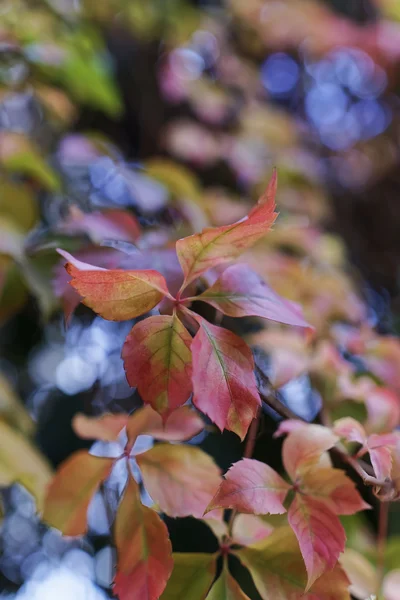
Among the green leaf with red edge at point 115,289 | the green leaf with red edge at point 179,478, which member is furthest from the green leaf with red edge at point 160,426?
the green leaf with red edge at point 115,289

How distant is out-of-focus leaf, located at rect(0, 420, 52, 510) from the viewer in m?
0.53

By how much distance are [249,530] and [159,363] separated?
18cm

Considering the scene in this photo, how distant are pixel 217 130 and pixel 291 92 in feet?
1.34

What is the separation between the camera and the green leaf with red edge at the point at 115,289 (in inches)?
12.9

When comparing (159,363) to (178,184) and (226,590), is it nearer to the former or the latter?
(226,590)

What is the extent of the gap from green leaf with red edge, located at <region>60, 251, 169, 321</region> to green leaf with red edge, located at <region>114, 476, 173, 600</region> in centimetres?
14

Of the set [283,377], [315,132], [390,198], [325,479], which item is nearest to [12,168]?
[283,377]

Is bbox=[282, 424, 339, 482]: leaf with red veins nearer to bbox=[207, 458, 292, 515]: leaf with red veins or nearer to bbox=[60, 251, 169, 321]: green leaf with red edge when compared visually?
bbox=[207, 458, 292, 515]: leaf with red veins

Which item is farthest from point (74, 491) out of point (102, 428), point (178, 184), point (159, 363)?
point (178, 184)

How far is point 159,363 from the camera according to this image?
0.35 metres

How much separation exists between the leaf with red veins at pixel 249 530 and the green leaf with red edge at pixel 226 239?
0.68 feet

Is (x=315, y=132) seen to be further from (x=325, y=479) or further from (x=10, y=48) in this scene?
(x=325, y=479)

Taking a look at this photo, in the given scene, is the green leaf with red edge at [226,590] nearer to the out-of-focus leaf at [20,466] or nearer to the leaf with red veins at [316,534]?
the leaf with red veins at [316,534]

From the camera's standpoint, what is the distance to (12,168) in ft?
2.65
